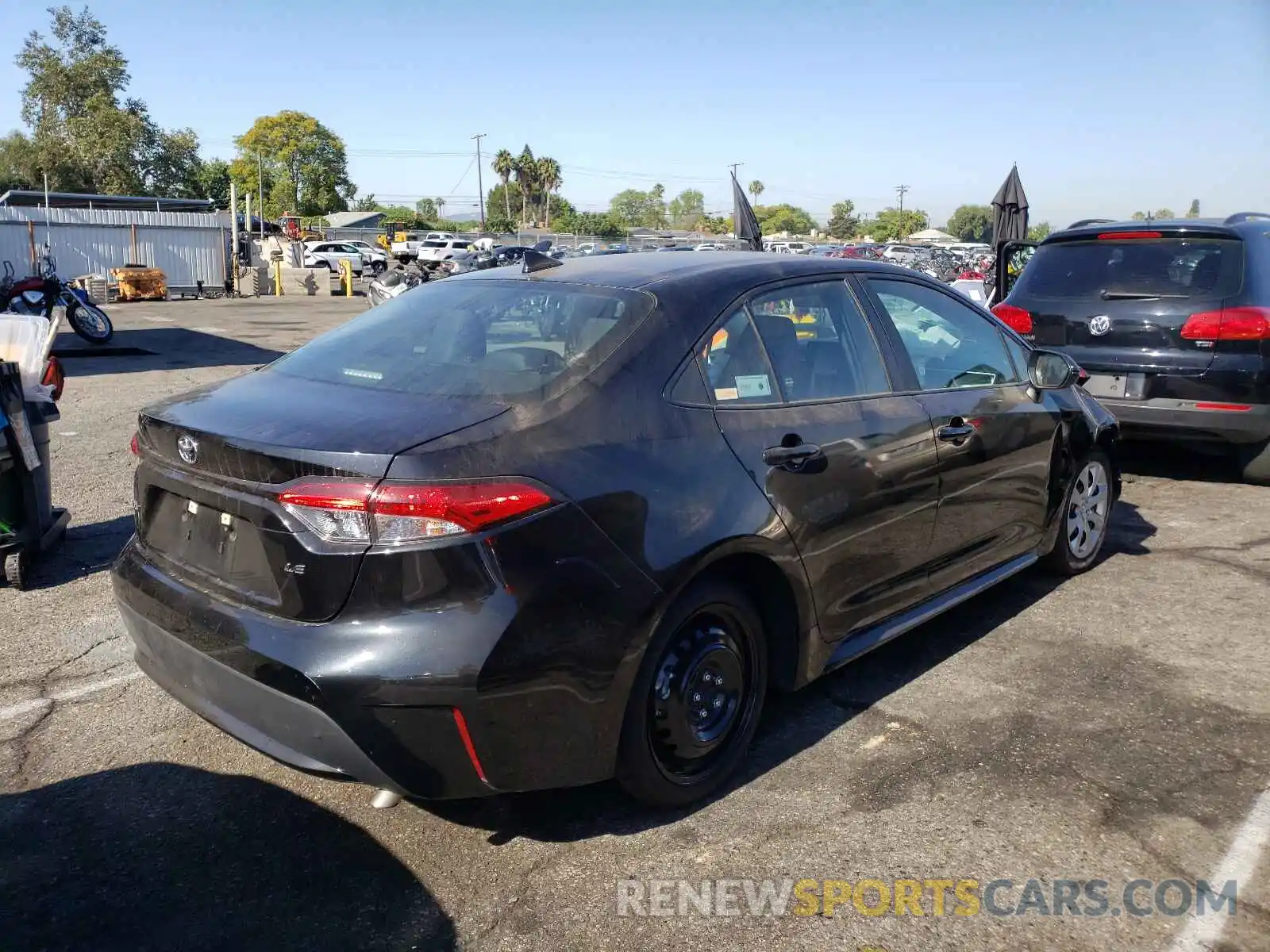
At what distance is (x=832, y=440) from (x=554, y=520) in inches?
47.8

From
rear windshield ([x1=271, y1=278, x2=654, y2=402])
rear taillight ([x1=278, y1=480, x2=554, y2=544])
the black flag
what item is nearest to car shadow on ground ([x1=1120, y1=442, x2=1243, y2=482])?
rear windshield ([x1=271, y1=278, x2=654, y2=402])

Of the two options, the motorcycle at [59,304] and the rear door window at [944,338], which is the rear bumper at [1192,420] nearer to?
the rear door window at [944,338]

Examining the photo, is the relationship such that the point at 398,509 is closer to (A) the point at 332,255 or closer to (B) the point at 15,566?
(B) the point at 15,566

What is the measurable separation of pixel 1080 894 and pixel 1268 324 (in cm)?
493

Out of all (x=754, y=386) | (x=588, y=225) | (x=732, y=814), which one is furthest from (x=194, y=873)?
(x=588, y=225)

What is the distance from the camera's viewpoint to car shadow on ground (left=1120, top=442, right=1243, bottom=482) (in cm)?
736

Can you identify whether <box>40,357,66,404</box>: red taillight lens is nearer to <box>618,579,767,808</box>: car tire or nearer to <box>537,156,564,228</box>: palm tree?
<box>618,579,767,808</box>: car tire

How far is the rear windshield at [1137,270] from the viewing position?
6473 mm

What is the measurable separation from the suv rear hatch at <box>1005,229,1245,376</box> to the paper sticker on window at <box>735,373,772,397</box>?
4.33 m

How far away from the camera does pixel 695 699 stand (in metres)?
3.06

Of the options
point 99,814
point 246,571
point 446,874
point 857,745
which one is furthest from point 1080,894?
point 99,814

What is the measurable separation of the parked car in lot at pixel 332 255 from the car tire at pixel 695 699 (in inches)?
1646

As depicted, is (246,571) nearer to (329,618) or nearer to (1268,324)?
(329,618)

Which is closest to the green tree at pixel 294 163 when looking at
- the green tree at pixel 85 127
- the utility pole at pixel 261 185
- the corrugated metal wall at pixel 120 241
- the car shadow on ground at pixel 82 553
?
the utility pole at pixel 261 185
